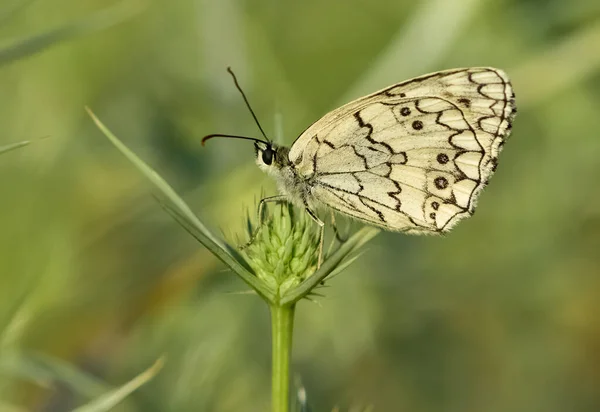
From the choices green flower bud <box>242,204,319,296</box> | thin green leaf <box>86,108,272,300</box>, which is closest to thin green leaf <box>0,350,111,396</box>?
green flower bud <box>242,204,319,296</box>

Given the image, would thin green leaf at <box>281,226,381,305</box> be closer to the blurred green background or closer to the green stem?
the green stem

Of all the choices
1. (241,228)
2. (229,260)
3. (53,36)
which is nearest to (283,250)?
(229,260)

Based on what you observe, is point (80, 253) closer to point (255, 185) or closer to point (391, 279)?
point (255, 185)

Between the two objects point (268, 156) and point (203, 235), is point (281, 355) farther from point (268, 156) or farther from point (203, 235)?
point (268, 156)

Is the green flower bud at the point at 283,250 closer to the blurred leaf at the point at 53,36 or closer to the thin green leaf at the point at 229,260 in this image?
the thin green leaf at the point at 229,260

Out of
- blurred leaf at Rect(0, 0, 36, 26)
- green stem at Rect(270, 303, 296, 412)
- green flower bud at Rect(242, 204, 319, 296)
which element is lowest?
green stem at Rect(270, 303, 296, 412)

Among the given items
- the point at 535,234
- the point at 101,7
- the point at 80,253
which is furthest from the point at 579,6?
the point at 101,7
